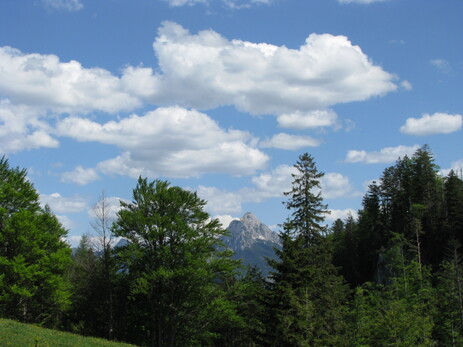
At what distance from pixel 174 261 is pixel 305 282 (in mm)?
11798

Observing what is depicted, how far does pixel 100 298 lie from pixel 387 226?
213 ft

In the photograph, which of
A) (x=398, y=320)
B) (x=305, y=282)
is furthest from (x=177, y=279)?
(x=398, y=320)

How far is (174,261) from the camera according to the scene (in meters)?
39.4

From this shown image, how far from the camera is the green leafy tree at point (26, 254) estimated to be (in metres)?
37.2

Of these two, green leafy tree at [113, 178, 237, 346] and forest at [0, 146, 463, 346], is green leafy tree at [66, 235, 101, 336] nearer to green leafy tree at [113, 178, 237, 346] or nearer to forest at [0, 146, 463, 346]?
forest at [0, 146, 463, 346]

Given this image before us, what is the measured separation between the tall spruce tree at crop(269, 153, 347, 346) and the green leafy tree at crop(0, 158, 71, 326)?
2002 cm

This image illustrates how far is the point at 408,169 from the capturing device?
9644 centimetres

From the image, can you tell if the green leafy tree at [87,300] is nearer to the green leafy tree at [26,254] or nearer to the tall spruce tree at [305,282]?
the green leafy tree at [26,254]

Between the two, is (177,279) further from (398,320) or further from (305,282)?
(398,320)

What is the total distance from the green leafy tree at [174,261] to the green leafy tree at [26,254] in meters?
6.39

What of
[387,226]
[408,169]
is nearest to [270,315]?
[387,226]

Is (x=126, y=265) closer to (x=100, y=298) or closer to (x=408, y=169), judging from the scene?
(x=100, y=298)

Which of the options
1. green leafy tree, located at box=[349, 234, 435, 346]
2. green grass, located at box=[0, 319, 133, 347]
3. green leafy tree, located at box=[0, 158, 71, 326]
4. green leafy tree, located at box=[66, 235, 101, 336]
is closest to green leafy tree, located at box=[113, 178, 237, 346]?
green leafy tree, located at box=[0, 158, 71, 326]

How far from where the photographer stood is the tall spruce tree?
34.0 metres
